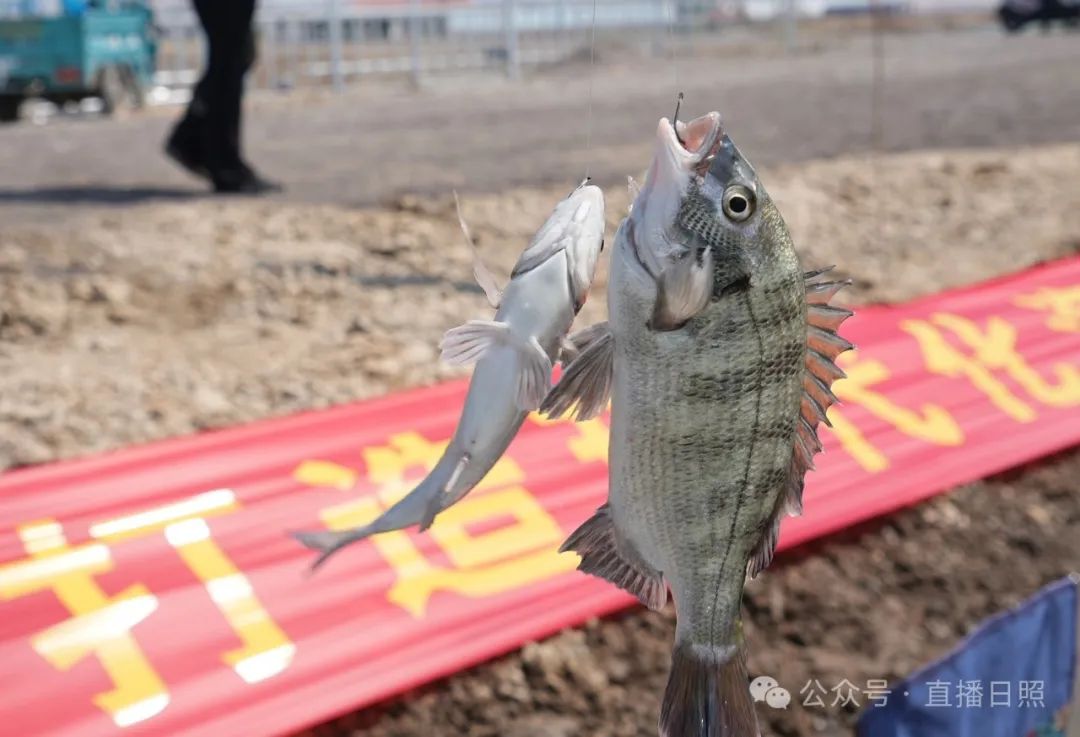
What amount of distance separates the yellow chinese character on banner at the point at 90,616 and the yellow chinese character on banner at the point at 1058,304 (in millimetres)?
4862

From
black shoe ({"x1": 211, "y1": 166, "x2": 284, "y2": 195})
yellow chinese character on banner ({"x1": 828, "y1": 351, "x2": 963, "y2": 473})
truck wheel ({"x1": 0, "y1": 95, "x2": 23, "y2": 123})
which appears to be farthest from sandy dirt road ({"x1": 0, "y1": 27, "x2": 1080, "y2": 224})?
yellow chinese character on banner ({"x1": 828, "y1": 351, "x2": 963, "y2": 473})

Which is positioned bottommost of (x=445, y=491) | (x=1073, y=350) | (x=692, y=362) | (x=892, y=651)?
(x=892, y=651)

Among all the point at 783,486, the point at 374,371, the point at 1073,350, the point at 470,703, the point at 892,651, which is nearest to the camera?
the point at 783,486

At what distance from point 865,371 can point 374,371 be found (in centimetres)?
222

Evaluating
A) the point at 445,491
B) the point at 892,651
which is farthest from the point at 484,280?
the point at 892,651

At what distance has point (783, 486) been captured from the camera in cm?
188

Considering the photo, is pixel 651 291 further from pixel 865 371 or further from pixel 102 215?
pixel 102 215

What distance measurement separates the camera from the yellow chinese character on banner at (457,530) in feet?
13.7

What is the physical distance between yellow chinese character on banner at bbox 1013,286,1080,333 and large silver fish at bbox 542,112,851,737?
5.13m

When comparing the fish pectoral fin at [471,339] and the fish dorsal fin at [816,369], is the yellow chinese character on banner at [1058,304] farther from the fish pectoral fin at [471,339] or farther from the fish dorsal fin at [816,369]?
the fish pectoral fin at [471,339]

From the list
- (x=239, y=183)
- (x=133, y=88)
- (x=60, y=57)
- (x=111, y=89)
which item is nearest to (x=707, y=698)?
(x=239, y=183)

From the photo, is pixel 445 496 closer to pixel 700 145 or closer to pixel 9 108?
pixel 700 145

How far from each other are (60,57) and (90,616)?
12629mm

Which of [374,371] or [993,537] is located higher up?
[374,371]
